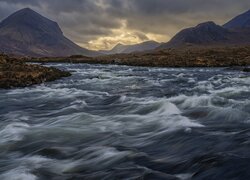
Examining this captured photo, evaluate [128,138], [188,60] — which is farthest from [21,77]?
[188,60]

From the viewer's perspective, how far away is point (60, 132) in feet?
50.0

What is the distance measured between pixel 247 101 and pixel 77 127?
9584 millimetres

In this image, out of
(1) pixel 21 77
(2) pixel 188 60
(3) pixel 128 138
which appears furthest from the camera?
(2) pixel 188 60

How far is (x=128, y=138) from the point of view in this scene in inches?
547

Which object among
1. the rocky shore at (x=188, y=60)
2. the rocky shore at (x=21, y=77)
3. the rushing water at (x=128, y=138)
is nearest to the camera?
the rushing water at (x=128, y=138)

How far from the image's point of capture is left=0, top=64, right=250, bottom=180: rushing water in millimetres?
10352

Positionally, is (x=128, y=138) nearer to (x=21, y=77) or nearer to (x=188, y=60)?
(x=21, y=77)

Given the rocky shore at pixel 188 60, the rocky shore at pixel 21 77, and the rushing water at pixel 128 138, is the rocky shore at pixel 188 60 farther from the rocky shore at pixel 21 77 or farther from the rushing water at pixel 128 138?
the rushing water at pixel 128 138

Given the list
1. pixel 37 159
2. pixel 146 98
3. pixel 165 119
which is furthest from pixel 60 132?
pixel 146 98

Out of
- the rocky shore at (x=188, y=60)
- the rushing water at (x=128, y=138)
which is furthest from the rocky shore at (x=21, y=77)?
the rocky shore at (x=188, y=60)

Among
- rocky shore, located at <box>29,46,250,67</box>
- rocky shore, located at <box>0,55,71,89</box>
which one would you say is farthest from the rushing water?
rocky shore, located at <box>29,46,250,67</box>

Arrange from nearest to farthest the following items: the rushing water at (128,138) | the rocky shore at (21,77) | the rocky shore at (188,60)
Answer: the rushing water at (128,138) → the rocky shore at (21,77) → the rocky shore at (188,60)

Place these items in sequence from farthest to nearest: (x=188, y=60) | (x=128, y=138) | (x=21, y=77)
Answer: (x=188, y=60)
(x=21, y=77)
(x=128, y=138)

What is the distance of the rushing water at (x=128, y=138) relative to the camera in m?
10.4
